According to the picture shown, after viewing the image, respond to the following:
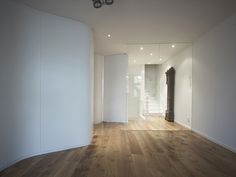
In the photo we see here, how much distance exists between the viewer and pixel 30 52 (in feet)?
11.3

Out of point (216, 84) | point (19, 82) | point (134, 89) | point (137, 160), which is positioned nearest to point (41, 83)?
point (19, 82)

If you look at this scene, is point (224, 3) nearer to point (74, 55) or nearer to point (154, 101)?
point (74, 55)

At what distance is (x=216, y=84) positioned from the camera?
14.4 ft

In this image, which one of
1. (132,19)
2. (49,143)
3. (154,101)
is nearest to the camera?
(49,143)

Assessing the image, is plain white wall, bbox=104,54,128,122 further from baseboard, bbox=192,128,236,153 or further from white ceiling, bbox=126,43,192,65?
baseboard, bbox=192,128,236,153

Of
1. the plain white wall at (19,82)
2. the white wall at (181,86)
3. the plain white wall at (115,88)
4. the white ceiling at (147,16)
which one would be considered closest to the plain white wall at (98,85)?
the plain white wall at (115,88)

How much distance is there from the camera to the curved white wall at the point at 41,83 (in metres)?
3.05

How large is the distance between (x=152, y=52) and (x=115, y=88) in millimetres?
2035

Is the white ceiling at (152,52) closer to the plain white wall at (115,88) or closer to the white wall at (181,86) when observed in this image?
the white wall at (181,86)

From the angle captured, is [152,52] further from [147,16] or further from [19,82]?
[19,82]

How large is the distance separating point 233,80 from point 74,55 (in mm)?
3222

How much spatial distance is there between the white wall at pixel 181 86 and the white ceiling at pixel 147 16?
1160mm

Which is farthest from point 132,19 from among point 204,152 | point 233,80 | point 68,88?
point 204,152

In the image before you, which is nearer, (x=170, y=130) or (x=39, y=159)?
(x=39, y=159)
